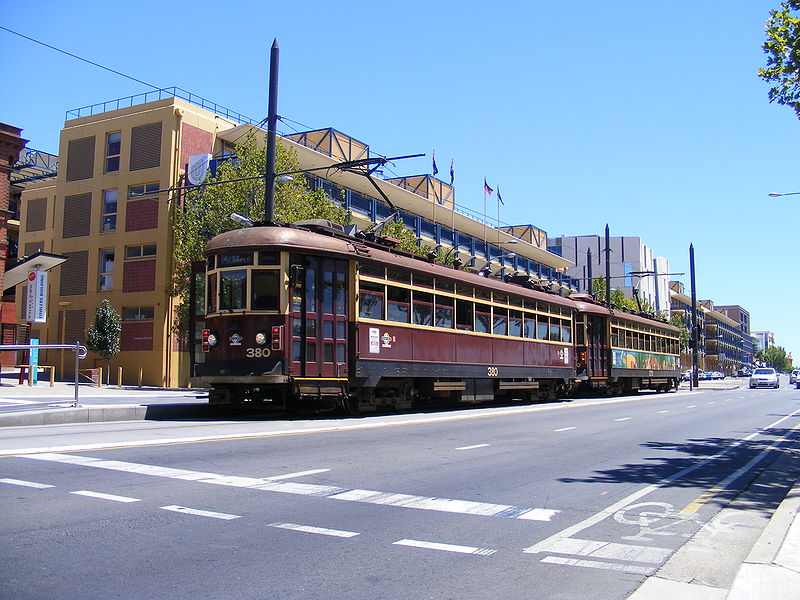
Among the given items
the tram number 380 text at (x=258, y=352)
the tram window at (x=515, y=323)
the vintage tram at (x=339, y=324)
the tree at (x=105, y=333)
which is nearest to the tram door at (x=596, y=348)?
the tram window at (x=515, y=323)

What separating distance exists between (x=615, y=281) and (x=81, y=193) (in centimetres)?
7356

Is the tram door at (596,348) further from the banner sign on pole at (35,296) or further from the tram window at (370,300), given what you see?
the banner sign on pole at (35,296)

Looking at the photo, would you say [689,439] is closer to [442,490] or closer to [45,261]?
[442,490]

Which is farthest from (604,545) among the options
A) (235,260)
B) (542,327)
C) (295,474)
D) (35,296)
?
(35,296)

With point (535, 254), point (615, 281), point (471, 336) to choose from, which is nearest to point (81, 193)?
point (471, 336)

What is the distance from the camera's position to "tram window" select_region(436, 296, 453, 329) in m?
18.3

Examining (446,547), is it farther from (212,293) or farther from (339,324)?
(212,293)

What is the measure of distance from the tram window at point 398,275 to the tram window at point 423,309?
45 centimetres

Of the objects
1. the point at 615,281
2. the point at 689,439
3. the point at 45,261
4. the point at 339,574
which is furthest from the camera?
the point at 615,281

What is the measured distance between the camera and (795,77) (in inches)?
465

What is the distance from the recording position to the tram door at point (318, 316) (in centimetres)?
1443

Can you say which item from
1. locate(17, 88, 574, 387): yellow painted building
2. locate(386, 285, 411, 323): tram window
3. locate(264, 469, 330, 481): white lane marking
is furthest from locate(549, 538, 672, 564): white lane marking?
locate(17, 88, 574, 387): yellow painted building

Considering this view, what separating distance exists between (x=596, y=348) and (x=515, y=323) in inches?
324

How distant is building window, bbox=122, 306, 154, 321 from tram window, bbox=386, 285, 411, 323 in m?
21.3
